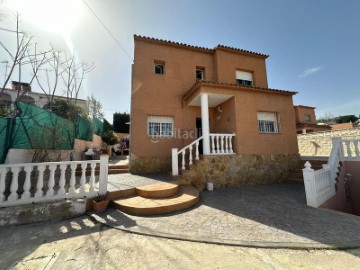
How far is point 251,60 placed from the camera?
1154 centimetres

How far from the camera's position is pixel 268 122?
8.77 meters

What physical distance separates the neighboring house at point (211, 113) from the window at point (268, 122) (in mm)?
53

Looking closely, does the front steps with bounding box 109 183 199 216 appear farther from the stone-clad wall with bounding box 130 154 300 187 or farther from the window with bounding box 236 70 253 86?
the window with bounding box 236 70 253 86

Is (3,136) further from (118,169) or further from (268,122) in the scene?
(268,122)

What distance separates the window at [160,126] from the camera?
368 inches

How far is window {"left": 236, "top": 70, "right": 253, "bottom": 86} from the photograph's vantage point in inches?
440

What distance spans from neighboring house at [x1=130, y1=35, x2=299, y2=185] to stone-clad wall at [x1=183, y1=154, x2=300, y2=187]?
0.15ft

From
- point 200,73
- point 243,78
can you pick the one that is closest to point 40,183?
point 200,73

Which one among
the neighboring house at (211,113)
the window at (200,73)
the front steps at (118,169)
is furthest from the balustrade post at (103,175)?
the window at (200,73)

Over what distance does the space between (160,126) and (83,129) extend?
18.4 feet

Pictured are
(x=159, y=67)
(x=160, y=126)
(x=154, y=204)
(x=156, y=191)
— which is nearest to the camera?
(x=154, y=204)

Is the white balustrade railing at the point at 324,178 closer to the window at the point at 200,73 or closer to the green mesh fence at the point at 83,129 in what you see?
the window at the point at 200,73

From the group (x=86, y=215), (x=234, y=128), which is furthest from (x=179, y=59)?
(x=86, y=215)

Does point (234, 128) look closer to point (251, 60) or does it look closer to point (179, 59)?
point (179, 59)
